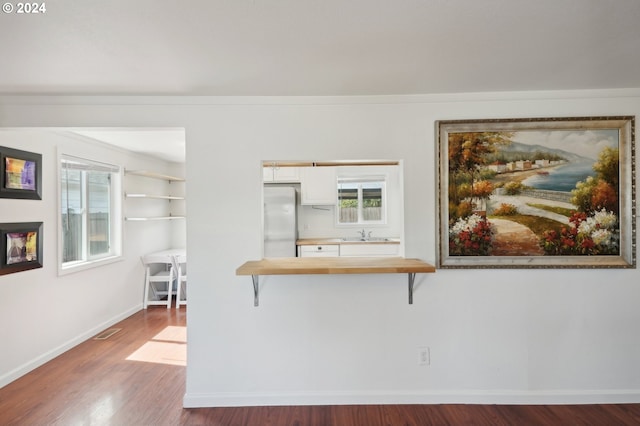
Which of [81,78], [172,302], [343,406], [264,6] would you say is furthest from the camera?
[172,302]

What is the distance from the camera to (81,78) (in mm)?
1950

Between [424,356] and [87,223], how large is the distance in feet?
12.6

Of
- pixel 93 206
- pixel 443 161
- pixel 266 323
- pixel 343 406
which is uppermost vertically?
pixel 443 161

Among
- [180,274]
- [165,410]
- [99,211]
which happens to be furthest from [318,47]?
[180,274]

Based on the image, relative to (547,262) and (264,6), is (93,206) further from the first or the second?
(547,262)

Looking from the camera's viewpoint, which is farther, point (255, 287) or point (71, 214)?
point (71, 214)

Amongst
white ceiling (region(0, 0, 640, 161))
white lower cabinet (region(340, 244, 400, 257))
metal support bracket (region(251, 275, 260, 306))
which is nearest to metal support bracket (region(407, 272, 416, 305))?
metal support bracket (region(251, 275, 260, 306))

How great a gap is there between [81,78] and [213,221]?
1178 millimetres

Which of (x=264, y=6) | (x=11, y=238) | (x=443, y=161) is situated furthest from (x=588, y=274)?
(x=11, y=238)

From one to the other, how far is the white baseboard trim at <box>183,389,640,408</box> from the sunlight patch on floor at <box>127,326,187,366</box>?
896mm

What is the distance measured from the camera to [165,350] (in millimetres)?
3232

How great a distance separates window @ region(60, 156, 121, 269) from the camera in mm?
3436

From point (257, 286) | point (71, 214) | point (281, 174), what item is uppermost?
point (281, 174)

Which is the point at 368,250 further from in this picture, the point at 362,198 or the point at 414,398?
the point at 414,398
